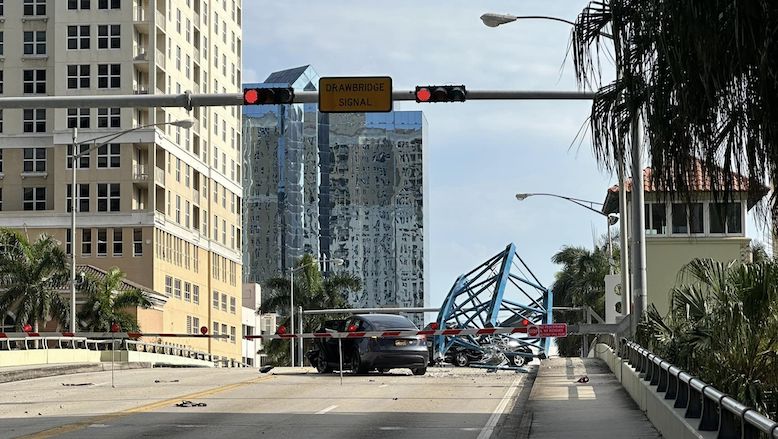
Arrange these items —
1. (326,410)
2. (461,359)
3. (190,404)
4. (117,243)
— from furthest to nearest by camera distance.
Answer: (117,243) → (461,359) → (190,404) → (326,410)

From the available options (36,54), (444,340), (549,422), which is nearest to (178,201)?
(36,54)

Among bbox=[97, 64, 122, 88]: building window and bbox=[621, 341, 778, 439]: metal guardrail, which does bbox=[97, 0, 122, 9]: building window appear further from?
bbox=[621, 341, 778, 439]: metal guardrail

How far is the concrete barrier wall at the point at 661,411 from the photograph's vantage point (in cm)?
1365

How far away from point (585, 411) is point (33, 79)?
8197 centimetres

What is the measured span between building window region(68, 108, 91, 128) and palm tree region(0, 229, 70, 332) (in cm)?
2403

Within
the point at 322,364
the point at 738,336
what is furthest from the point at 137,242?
the point at 738,336

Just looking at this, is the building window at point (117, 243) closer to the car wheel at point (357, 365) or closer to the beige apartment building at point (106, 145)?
the beige apartment building at point (106, 145)

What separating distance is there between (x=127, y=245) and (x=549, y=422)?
7772 cm

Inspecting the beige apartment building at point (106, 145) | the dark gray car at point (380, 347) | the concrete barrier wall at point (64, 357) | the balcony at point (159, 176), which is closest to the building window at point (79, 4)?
the beige apartment building at point (106, 145)

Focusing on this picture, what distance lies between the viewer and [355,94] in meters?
24.7

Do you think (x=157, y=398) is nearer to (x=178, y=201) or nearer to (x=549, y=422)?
(x=549, y=422)

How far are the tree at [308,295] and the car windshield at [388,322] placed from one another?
6717 cm

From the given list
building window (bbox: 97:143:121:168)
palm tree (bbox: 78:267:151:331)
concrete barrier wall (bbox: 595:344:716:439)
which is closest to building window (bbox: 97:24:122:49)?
building window (bbox: 97:143:121:168)

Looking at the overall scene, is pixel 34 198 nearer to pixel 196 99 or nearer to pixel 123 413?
pixel 196 99
